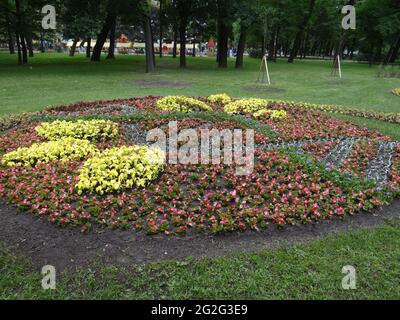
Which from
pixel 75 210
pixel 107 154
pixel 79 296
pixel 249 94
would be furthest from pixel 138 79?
pixel 79 296

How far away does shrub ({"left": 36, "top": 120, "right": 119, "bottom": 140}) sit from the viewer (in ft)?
24.5

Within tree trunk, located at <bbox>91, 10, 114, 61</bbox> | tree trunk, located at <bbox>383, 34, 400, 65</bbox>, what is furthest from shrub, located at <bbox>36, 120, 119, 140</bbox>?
tree trunk, located at <bbox>383, 34, 400, 65</bbox>

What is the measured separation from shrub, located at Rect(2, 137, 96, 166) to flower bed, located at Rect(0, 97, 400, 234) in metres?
0.02

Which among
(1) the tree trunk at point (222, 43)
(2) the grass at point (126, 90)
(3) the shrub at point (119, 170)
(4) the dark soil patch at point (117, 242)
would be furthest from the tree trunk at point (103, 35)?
(4) the dark soil patch at point (117, 242)

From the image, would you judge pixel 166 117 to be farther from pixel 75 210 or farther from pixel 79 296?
pixel 79 296

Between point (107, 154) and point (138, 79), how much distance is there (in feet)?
49.1

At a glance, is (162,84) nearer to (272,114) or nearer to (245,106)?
(245,106)

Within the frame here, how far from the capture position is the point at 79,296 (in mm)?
3516

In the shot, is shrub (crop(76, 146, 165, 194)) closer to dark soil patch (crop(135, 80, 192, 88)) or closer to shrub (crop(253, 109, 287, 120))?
shrub (crop(253, 109, 287, 120))

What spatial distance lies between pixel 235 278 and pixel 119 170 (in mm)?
2621

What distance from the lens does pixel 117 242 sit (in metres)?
4.31

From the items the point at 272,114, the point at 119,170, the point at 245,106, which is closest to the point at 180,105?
the point at 245,106

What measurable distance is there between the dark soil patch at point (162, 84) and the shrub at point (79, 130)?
984 centimetres

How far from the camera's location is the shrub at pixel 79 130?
7461 millimetres
